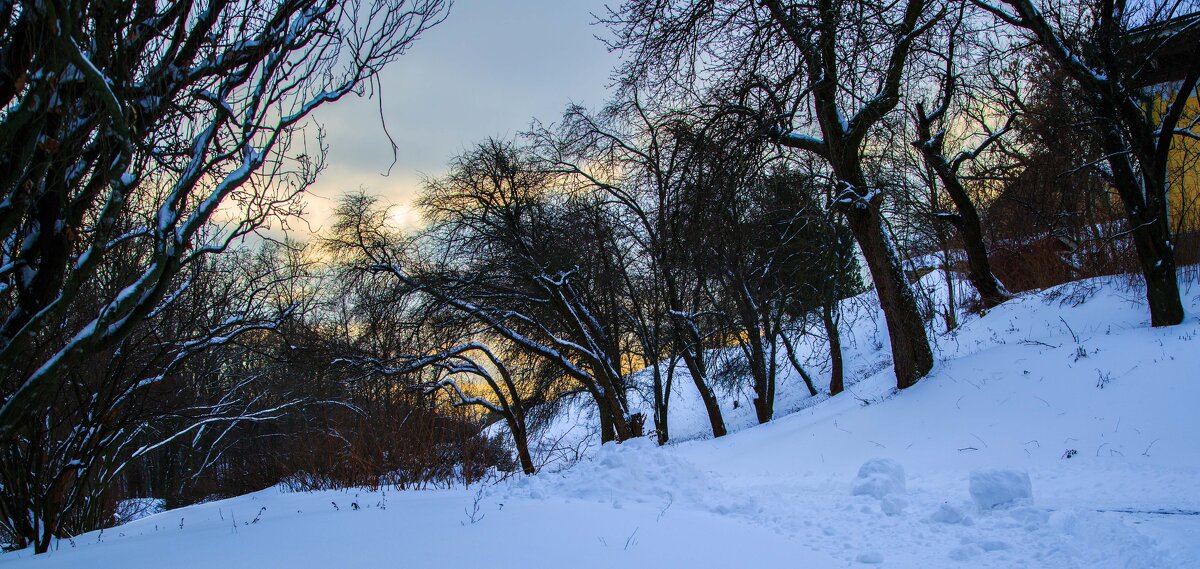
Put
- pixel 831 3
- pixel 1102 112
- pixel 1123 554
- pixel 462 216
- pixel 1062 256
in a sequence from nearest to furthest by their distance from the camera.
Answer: pixel 1123 554, pixel 831 3, pixel 1102 112, pixel 1062 256, pixel 462 216

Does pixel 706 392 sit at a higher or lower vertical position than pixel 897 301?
lower

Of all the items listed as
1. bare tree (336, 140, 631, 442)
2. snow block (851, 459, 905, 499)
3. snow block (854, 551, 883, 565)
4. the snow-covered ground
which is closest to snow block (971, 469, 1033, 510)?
the snow-covered ground

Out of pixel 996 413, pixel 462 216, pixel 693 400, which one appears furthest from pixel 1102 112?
pixel 693 400

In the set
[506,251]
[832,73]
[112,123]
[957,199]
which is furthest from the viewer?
[506,251]

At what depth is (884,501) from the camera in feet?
15.6

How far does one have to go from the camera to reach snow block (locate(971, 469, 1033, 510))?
4.51 metres

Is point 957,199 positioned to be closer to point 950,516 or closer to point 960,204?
point 960,204

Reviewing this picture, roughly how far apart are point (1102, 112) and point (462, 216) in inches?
490

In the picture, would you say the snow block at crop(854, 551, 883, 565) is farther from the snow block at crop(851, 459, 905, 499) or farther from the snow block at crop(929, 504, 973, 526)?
the snow block at crop(851, 459, 905, 499)

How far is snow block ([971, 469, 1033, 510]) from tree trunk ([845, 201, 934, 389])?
18.7 feet

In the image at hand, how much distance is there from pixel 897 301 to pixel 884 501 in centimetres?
599

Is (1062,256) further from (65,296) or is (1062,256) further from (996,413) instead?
(65,296)

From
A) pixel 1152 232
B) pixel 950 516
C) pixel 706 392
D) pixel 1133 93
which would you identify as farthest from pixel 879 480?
pixel 706 392

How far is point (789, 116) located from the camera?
298 inches
